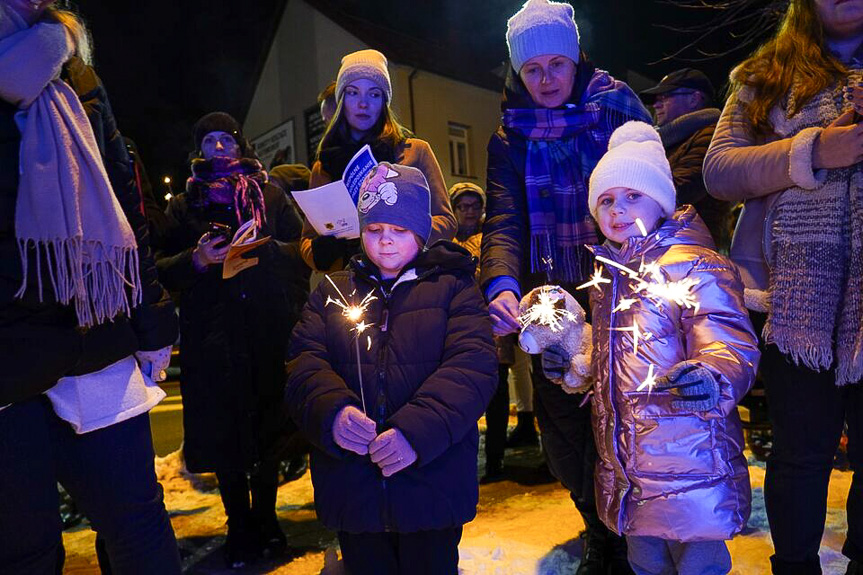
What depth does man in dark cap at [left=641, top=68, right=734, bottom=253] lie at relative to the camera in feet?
10.4

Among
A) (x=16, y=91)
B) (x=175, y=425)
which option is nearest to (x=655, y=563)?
(x=16, y=91)

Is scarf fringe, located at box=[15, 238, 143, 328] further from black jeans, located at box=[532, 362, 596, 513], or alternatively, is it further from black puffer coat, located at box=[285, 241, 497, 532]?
black jeans, located at box=[532, 362, 596, 513]

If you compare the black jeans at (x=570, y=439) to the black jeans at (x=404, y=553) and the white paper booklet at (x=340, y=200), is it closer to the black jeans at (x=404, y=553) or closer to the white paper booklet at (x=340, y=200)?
the black jeans at (x=404, y=553)

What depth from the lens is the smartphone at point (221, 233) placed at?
3.15 metres

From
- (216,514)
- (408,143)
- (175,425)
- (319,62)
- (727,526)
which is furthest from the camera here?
(319,62)

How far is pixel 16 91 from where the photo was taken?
171 cm

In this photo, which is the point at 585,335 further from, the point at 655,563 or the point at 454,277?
the point at 655,563

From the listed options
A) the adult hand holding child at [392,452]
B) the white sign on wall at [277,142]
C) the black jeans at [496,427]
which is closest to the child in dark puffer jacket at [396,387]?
the adult hand holding child at [392,452]

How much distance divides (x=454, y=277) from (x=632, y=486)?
1011 mm

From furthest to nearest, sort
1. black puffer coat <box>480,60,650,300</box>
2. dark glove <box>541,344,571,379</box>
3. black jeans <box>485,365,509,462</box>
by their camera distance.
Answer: black jeans <box>485,365,509,462</box>, black puffer coat <box>480,60,650,300</box>, dark glove <box>541,344,571,379</box>

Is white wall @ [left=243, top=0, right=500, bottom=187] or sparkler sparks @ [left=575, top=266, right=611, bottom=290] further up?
white wall @ [left=243, top=0, right=500, bottom=187]


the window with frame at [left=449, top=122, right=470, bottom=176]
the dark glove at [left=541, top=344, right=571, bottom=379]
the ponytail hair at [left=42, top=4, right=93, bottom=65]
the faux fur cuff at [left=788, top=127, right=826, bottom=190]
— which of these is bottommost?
the dark glove at [left=541, top=344, right=571, bottom=379]

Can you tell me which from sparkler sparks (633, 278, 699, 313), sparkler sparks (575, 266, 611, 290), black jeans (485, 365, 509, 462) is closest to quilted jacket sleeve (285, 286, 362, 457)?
sparkler sparks (575, 266, 611, 290)

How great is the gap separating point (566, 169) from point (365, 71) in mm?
1149
